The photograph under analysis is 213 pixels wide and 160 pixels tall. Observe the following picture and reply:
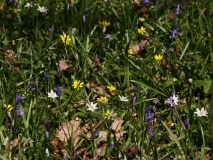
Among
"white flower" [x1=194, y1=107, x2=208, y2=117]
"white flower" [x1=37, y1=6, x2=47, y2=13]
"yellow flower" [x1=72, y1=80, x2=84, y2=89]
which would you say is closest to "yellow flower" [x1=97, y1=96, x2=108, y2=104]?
"yellow flower" [x1=72, y1=80, x2=84, y2=89]

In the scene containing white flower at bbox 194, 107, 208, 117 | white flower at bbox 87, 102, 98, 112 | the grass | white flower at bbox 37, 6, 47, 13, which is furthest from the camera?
white flower at bbox 37, 6, 47, 13

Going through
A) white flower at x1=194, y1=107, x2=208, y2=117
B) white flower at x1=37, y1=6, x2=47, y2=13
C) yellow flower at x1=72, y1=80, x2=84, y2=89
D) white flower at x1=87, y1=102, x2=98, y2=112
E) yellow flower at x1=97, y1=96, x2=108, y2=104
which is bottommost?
white flower at x1=194, y1=107, x2=208, y2=117

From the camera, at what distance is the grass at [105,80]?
2.47 meters

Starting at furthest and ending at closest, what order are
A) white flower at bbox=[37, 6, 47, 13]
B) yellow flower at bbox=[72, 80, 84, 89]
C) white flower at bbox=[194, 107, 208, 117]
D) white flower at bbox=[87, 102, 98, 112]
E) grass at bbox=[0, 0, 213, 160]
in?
1. white flower at bbox=[37, 6, 47, 13]
2. yellow flower at bbox=[72, 80, 84, 89]
3. white flower at bbox=[87, 102, 98, 112]
4. white flower at bbox=[194, 107, 208, 117]
5. grass at bbox=[0, 0, 213, 160]

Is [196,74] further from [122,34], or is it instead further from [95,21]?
[95,21]

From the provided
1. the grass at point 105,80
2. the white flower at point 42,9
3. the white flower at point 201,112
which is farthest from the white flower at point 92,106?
the white flower at point 42,9

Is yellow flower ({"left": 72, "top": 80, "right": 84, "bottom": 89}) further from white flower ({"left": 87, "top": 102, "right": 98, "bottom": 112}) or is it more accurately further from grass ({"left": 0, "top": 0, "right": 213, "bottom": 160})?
white flower ({"left": 87, "top": 102, "right": 98, "bottom": 112})

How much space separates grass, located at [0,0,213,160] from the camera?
2.47 m

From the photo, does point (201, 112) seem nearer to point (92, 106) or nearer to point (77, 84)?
point (92, 106)

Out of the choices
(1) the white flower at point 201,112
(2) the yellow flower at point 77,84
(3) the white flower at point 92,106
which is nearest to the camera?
(1) the white flower at point 201,112

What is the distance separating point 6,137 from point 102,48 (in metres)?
1.20

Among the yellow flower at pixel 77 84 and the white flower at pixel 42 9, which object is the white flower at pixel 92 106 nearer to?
the yellow flower at pixel 77 84

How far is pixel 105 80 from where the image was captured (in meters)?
3.13

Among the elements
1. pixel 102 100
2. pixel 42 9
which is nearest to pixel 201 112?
pixel 102 100
